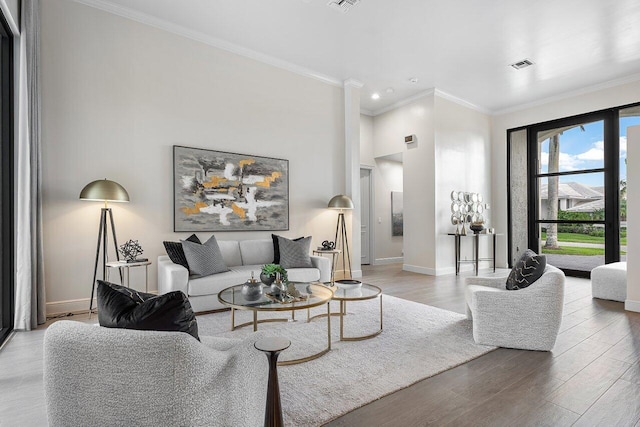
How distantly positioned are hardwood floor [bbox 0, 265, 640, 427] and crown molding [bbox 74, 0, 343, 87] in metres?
3.71

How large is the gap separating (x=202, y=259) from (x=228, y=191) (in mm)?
1259

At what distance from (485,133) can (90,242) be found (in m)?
7.84

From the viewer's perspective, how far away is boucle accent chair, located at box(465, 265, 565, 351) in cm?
272

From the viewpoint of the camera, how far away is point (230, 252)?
463 cm

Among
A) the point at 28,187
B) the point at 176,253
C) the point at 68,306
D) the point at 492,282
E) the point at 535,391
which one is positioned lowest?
the point at 535,391

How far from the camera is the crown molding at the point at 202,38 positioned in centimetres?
403

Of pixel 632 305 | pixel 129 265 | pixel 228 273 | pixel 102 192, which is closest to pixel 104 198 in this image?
pixel 102 192

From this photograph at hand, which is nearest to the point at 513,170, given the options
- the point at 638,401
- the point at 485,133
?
the point at 485,133

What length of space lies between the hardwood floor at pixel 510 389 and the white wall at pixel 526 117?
4.58 metres

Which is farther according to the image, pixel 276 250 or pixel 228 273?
pixel 276 250

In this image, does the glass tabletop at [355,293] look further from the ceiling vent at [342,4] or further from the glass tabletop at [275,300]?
the ceiling vent at [342,4]

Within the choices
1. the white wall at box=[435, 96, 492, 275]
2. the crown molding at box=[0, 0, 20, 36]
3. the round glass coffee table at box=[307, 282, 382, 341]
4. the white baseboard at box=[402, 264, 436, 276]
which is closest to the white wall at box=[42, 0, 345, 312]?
the crown molding at box=[0, 0, 20, 36]

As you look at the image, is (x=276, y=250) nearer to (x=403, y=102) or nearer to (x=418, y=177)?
(x=418, y=177)

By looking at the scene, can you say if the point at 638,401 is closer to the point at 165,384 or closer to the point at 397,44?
the point at 165,384
